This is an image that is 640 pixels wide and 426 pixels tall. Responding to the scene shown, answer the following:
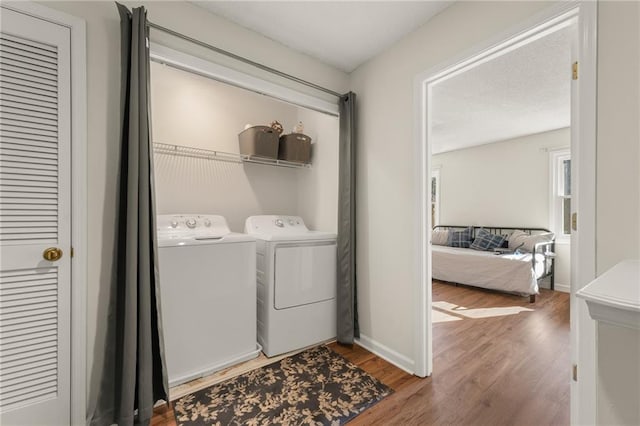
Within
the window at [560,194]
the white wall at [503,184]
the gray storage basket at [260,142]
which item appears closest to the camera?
the gray storage basket at [260,142]

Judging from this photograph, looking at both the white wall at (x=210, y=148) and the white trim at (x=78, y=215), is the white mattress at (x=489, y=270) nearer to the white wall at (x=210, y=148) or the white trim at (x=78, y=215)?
the white wall at (x=210, y=148)

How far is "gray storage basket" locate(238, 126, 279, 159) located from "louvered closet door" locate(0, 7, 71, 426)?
1.31 meters

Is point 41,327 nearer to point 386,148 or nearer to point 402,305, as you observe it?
point 402,305

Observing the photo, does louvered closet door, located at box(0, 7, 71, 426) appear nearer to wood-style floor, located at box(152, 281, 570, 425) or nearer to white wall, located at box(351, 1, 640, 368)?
wood-style floor, located at box(152, 281, 570, 425)

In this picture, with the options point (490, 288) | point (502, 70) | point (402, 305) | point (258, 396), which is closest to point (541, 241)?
point (490, 288)

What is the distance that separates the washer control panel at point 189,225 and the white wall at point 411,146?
1242 mm

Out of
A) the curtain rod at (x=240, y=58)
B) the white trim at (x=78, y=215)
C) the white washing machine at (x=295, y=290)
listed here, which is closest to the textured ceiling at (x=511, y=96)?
the curtain rod at (x=240, y=58)

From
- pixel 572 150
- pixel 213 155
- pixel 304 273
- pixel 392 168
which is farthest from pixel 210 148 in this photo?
pixel 572 150

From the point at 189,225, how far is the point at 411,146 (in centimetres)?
183

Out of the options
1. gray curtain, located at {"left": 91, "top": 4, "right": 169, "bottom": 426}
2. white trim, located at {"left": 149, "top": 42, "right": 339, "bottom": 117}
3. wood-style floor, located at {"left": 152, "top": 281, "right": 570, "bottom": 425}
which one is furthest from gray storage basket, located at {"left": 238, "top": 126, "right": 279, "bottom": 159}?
wood-style floor, located at {"left": 152, "top": 281, "right": 570, "bottom": 425}

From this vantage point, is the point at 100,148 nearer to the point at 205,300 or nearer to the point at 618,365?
the point at 205,300

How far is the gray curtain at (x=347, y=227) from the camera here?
7.48ft

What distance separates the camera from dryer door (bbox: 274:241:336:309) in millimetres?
2098

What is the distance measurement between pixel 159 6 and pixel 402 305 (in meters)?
2.51
